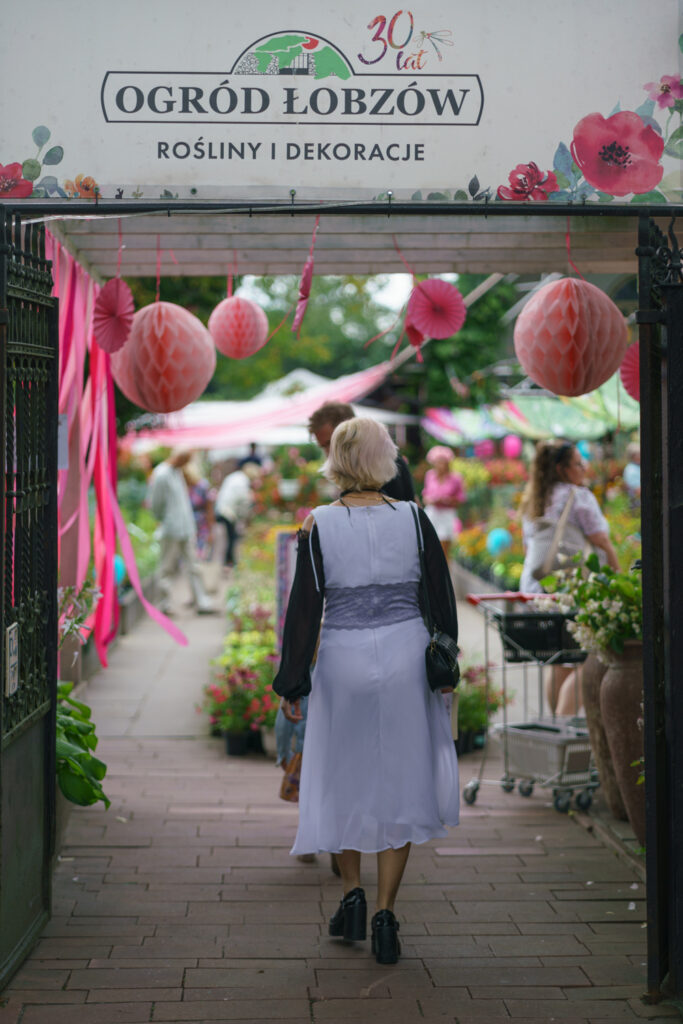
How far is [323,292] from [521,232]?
46.0m

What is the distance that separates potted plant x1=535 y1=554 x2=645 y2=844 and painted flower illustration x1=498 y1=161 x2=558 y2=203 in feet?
6.18

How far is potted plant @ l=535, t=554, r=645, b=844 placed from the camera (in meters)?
5.17

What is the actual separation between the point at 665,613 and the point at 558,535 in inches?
125

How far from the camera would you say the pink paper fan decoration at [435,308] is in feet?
17.0

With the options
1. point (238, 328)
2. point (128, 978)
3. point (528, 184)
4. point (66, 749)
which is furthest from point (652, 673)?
point (238, 328)

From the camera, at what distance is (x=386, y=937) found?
13.2ft

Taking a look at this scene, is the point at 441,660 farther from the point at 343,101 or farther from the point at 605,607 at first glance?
the point at 343,101

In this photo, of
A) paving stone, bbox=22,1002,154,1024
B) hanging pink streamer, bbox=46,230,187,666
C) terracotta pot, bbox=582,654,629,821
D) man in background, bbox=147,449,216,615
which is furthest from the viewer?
man in background, bbox=147,449,216,615

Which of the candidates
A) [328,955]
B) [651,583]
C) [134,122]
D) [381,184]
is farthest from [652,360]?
[328,955]

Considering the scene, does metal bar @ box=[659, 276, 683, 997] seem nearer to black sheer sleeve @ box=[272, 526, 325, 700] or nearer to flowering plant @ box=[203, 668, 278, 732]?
black sheer sleeve @ box=[272, 526, 325, 700]

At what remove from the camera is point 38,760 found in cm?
424

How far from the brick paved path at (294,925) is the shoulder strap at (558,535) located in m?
1.32

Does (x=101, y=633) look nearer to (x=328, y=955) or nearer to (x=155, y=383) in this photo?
(x=155, y=383)

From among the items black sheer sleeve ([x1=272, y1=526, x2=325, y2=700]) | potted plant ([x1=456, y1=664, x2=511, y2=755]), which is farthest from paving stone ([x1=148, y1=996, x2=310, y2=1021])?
potted plant ([x1=456, y1=664, x2=511, y2=755])
